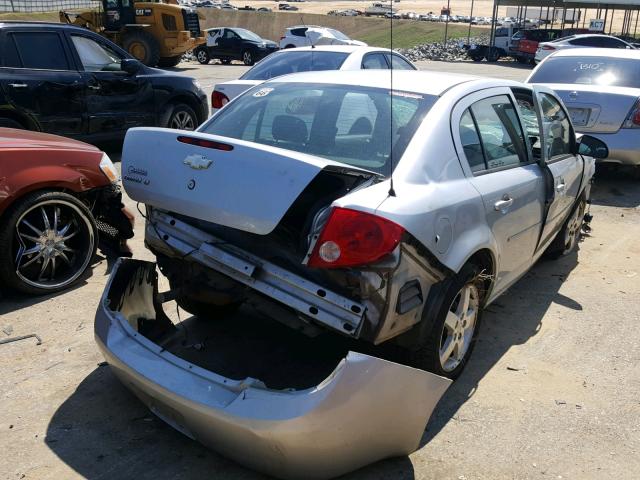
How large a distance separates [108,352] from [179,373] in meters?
0.45

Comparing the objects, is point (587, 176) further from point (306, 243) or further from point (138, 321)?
point (138, 321)

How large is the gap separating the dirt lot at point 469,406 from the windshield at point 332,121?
140 centimetres

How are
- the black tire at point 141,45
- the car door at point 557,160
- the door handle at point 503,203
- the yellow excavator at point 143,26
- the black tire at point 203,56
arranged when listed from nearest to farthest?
1. the door handle at point 503,203
2. the car door at point 557,160
3. the yellow excavator at point 143,26
4. the black tire at point 141,45
5. the black tire at point 203,56

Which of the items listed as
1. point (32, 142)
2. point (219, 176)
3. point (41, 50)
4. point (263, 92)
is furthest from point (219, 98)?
point (219, 176)

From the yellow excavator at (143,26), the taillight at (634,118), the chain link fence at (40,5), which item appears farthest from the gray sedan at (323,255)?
the chain link fence at (40,5)

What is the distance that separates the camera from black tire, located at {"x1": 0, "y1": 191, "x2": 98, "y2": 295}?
4.42m

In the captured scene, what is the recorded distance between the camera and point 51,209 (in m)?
4.68

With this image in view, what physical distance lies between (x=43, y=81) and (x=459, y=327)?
6.53m

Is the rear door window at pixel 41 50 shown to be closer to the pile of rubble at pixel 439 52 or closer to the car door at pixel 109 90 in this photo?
the car door at pixel 109 90

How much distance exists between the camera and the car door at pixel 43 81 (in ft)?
25.8

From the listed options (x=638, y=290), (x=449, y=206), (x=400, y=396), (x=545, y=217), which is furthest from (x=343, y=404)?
(x=638, y=290)

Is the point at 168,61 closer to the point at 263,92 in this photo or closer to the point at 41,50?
the point at 41,50

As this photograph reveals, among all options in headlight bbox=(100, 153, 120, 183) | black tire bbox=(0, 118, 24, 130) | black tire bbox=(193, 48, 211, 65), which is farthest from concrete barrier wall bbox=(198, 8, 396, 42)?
headlight bbox=(100, 153, 120, 183)

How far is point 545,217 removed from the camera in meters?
4.55
